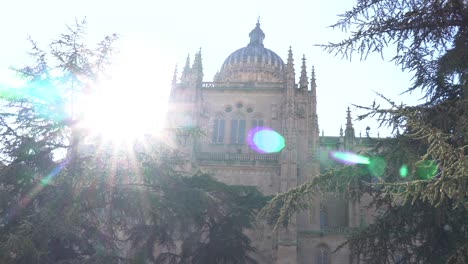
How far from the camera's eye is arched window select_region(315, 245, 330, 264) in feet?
99.3

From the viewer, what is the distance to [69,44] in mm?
12891

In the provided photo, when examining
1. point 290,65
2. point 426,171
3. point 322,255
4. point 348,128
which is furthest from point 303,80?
point 426,171

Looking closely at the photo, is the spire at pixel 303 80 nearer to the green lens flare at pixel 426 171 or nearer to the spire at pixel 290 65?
the spire at pixel 290 65

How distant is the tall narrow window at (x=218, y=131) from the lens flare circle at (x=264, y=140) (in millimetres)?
2149

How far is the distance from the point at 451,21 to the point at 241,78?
3397 cm

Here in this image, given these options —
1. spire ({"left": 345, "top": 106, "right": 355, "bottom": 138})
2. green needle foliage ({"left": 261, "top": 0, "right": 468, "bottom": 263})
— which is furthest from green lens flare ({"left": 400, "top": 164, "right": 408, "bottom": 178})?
spire ({"left": 345, "top": 106, "right": 355, "bottom": 138})

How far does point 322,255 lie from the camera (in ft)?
99.7

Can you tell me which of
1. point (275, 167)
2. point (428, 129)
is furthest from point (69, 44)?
point (275, 167)

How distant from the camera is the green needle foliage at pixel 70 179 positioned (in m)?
10.7

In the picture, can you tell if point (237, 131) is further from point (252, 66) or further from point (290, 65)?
point (252, 66)

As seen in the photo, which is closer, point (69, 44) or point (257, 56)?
point (69, 44)

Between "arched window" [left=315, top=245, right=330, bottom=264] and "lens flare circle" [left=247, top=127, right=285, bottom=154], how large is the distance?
24.1ft

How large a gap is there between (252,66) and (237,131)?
25.1ft

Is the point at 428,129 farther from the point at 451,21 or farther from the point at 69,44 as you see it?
the point at 69,44
